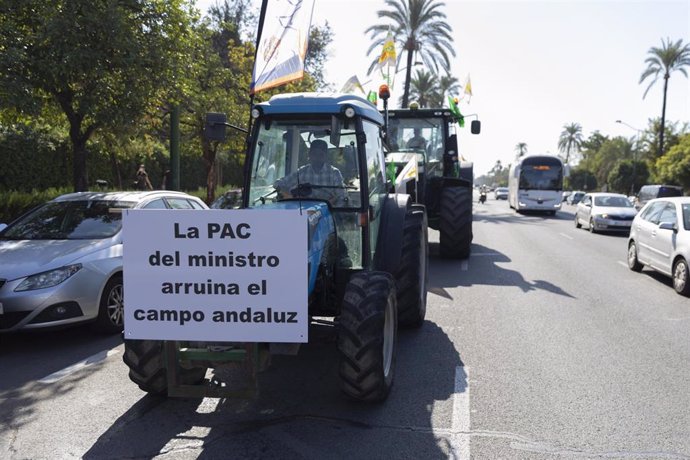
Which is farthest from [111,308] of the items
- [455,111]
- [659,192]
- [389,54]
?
[659,192]

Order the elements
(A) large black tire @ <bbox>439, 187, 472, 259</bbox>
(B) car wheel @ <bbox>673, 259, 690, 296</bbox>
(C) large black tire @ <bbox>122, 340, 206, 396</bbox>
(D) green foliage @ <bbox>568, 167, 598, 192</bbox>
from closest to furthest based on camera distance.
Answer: (C) large black tire @ <bbox>122, 340, 206, 396</bbox>, (B) car wheel @ <bbox>673, 259, 690, 296</bbox>, (A) large black tire @ <bbox>439, 187, 472, 259</bbox>, (D) green foliage @ <bbox>568, 167, 598, 192</bbox>

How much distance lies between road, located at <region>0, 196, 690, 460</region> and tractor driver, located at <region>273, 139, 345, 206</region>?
1.26 meters

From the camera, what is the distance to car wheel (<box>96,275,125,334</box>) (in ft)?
21.8

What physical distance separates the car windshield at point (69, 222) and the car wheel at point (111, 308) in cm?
65

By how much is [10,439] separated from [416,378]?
3.20 metres

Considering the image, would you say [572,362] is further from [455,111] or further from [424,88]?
[424,88]

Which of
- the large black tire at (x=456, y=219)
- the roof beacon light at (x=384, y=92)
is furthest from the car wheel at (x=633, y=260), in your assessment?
the roof beacon light at (x=384, y=92)

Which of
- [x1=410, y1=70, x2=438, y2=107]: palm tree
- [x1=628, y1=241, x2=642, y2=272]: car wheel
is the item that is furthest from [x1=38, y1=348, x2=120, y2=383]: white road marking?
[x1=410, y1=70, x2=438, y2=107]: palm tree

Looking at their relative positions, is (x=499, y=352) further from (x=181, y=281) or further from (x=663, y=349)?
(x=181, y=281)

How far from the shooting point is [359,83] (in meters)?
10.2

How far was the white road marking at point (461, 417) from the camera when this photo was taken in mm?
4074

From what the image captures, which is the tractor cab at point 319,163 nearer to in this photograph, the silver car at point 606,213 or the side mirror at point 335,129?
the side mirror at point 335,129

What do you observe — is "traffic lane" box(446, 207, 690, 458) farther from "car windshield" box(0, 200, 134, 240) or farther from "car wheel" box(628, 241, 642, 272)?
"car windshield" box(0, 200, 134, 240)

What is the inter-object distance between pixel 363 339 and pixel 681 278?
7.36m
